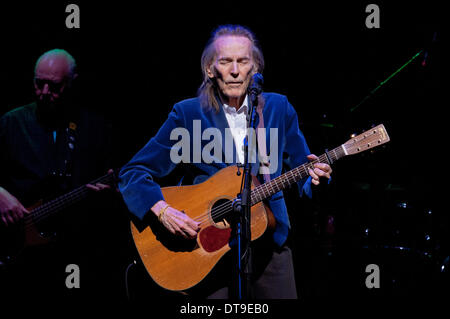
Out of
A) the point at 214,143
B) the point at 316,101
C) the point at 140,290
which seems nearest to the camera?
the point at 214,143

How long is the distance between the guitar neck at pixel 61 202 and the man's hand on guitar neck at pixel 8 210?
0.11 meters

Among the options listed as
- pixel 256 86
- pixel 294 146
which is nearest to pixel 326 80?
pixel 294 146

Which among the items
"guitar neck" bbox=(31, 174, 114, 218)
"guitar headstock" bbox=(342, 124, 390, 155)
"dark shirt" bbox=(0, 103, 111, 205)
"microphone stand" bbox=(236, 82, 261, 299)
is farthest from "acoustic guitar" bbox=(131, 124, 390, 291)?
"dark shirt" bbox=(0, 103, 111, 205)

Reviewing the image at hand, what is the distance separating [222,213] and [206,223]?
15 centimetres

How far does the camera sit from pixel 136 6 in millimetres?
4082

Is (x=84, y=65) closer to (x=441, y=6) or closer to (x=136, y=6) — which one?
(x=136, y=6)

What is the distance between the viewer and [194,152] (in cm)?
255

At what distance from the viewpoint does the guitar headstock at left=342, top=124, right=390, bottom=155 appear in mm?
2322

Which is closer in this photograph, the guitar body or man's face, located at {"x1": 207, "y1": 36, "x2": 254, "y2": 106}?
the guitar body

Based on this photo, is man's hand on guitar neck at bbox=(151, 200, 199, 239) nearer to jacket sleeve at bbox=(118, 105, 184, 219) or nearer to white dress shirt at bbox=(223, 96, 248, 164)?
jacket sleeve at bbox=(118, 105, 184, 219)

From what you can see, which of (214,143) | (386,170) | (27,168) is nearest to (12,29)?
(27,168)

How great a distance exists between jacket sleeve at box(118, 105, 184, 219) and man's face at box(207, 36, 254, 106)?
38 centimetres
